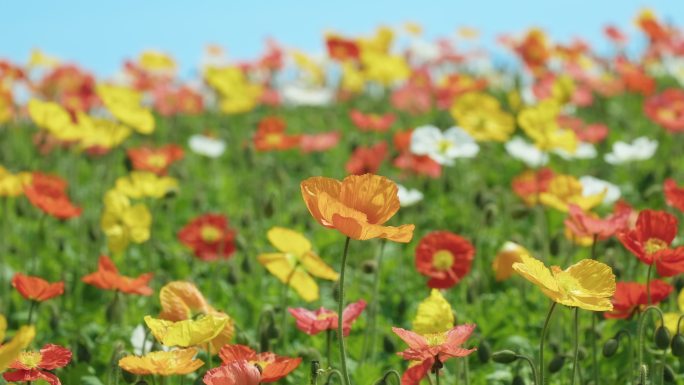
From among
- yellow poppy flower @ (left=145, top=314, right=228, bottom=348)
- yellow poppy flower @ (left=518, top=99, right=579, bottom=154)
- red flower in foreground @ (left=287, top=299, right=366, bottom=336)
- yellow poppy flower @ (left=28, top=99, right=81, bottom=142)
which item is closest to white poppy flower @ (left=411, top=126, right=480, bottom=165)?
yellow poppy flower @ (left=518, top=99, right=579, bottom=154)

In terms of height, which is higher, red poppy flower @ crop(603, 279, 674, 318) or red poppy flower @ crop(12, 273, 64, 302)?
red poppy flower @ crop(12, 273, 64, 302)

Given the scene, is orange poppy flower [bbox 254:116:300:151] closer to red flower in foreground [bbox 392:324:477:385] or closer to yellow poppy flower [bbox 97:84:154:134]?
yellow poppy flower [bbox 97:84:154:134]

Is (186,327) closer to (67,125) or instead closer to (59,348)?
(59,348)

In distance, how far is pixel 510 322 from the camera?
10.6ft

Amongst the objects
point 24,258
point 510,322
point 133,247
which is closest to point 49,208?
point 24,258

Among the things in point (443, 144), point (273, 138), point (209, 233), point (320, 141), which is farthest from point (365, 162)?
point (320, 141)

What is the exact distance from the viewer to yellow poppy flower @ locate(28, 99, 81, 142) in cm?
410

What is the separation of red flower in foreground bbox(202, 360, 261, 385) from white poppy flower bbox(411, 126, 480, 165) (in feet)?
6.72

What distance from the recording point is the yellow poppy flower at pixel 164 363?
77.4 inches

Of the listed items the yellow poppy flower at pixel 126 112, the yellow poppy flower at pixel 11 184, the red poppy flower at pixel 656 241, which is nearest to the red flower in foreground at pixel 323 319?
the red poppy flower at pixel 656 241

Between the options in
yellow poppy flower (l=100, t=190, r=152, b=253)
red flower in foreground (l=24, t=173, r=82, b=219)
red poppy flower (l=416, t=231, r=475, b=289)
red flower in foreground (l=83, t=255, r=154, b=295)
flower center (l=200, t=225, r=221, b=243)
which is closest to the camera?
red flower in foreground (l=83, t=255, r=154, b=295)

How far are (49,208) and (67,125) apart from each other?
3.10 feet

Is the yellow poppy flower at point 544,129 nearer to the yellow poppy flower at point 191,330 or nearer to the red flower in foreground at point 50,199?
the red flower in foreground at point 50,199

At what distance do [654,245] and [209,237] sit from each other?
68.3 inches
